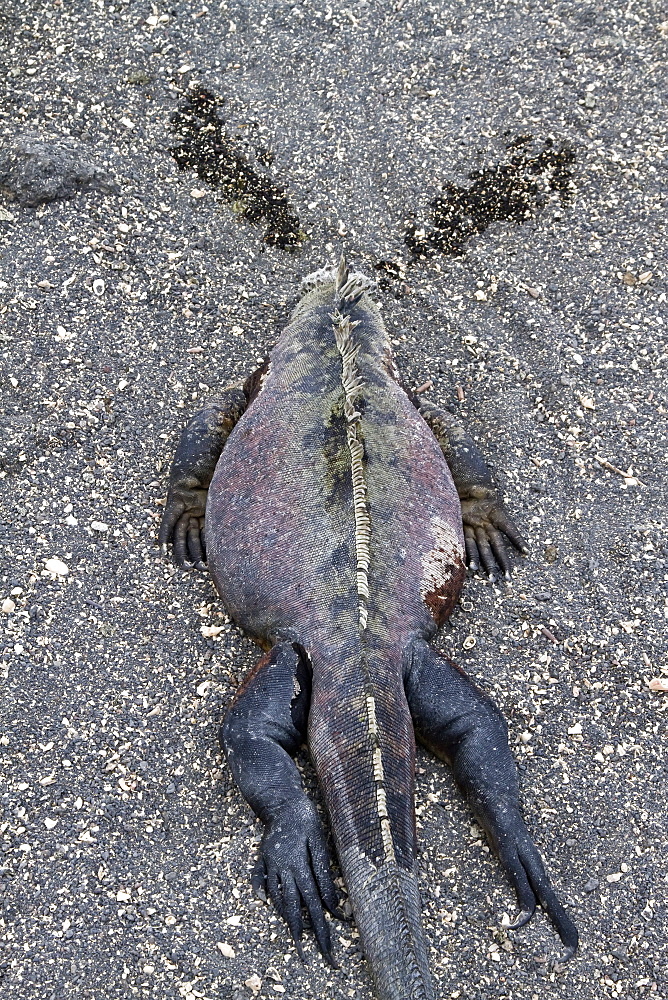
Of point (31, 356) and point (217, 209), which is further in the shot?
point (217, 209)

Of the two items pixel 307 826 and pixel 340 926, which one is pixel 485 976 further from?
pixel 307 826

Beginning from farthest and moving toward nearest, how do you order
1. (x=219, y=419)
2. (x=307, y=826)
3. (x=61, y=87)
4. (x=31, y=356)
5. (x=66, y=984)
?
1. (x=61, y=87)
2. (x=31, y=356)
3. (x=219, y=419)
4. (x=307, y=826)
5. (x=66, y=984)

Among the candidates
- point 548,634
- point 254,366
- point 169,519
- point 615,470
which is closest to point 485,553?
point 548,634

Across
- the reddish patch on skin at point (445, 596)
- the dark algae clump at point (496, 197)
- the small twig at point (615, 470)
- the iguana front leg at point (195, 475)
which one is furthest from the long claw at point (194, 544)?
the dark algae clump at point (496, 197)

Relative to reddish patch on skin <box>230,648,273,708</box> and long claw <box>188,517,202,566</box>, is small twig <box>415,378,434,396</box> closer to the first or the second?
long claw <box>188,517,202,566</box>

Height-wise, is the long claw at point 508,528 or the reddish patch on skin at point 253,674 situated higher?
the long claw at point 508,528

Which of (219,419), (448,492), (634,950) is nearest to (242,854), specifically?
(634,950)

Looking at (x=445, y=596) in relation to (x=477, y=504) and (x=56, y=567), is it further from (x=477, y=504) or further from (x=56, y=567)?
(x=56, y=567)

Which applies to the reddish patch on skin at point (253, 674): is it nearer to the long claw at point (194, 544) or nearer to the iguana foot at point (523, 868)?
the long claw at point (194, 544)
